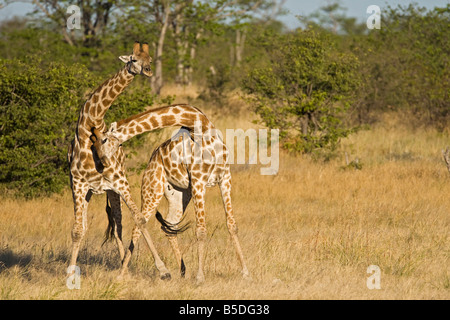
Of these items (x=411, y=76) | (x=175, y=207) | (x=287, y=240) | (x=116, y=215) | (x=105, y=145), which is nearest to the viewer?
(x=105, y=145)

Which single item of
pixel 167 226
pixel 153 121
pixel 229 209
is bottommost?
pixel 167 226

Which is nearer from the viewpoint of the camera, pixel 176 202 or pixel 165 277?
pixel 165 277

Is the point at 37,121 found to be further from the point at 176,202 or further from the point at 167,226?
the point at 167,226

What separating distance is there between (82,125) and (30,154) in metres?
5.05

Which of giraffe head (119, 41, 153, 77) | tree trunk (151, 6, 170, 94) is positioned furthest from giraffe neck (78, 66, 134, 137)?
tree trunk (151, 6, 170, 94)

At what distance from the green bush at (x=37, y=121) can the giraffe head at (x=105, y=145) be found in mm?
5144

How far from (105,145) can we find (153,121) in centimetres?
54

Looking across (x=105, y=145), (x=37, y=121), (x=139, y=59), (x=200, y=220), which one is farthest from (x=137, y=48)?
(x=37, y=121)

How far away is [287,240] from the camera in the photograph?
9055 millimetres

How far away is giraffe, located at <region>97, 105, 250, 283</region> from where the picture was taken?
20.9 ft

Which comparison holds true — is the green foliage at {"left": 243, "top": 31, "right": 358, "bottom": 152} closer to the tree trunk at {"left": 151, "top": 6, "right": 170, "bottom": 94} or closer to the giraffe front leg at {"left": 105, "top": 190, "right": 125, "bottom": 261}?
the giraffe front leg at {"left": 105, "top": 190, "right": 125, "bottom": 261}

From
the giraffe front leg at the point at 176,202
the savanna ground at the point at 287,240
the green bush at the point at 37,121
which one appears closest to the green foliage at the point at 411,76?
the savanna ground at the point at 287,240

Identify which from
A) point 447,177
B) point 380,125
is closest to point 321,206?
point 447,177
